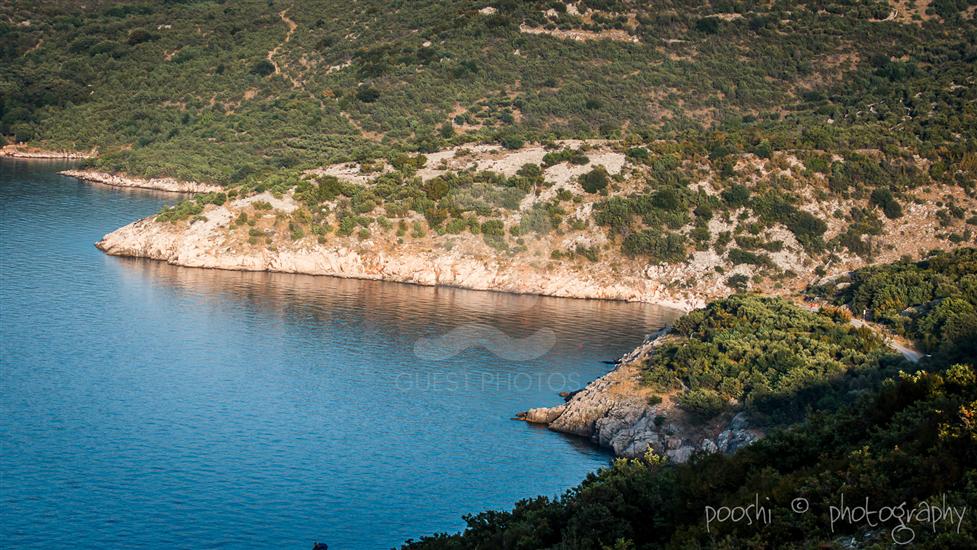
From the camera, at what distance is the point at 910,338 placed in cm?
5791

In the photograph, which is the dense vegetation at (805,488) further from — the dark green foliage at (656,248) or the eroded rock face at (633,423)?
the dark green foliage at (656,248)

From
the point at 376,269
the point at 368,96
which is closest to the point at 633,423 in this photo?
the point at 376,269

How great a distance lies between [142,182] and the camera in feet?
411

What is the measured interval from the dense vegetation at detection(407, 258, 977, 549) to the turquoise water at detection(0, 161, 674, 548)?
10.6m

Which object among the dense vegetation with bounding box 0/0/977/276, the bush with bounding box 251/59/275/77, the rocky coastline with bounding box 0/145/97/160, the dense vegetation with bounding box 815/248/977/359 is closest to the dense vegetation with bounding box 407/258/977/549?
the dense vegetation with bounding box 815/248/977/359

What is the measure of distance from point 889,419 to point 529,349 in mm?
40476

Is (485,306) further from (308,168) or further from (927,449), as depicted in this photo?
(927,449)

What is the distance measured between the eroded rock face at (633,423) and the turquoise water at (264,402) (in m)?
1.55

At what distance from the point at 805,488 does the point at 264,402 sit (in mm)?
36308

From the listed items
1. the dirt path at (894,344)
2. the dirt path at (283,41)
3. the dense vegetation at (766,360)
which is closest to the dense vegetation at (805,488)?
the dense vegetation at (766,360)

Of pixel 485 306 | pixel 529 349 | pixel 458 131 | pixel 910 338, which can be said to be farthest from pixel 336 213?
pixel 910 338

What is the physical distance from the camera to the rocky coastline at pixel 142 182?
12306 cm

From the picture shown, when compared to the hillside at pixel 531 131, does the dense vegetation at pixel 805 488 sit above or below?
below

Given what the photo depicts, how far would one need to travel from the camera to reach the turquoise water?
41.8 meters
